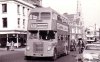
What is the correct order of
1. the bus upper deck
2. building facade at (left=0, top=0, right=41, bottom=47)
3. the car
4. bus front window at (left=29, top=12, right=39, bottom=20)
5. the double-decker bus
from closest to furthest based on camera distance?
the car → the double-decker bus → the bus upper deck → bus front window at (left=29, top=12, right=39, bottom=20) → building facade at (left=0, top=0, right=41, bottom=47)

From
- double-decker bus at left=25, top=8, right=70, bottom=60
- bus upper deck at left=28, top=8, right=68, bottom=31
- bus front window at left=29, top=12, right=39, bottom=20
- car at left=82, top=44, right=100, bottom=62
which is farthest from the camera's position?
bus front window at left=29, top=12, right=39, bottom=20

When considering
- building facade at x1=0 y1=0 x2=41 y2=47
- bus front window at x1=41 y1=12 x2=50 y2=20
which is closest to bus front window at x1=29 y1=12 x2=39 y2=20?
bus front window at x1=41 y1=12 x2=50 y2=20

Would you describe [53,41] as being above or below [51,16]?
below

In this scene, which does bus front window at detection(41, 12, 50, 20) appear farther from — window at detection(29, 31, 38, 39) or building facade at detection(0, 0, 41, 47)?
building facade at detection(0, 0, 41, 47)

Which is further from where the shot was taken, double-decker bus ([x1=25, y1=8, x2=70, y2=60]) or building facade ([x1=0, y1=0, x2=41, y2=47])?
building facade ([x1=0, y1=0, x2=41, y2=47])

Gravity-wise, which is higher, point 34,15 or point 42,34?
point 34,15

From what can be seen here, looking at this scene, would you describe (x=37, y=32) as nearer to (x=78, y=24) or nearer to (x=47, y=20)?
(x=47, y=20)

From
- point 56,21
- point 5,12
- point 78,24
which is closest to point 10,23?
point 5,12

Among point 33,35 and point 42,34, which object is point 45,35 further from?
point 33,35

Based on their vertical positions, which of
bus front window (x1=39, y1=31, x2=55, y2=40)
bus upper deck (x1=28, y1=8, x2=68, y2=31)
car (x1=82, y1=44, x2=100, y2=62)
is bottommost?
car (x1=82, y1=44, x2=100, y2=62)

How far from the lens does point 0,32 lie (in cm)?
5234

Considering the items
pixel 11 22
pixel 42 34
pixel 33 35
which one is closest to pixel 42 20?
pixel 42 34

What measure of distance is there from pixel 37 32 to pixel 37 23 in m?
0.81

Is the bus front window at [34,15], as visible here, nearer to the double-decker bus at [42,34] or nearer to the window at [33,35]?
the double-decker bus at [42,34]
